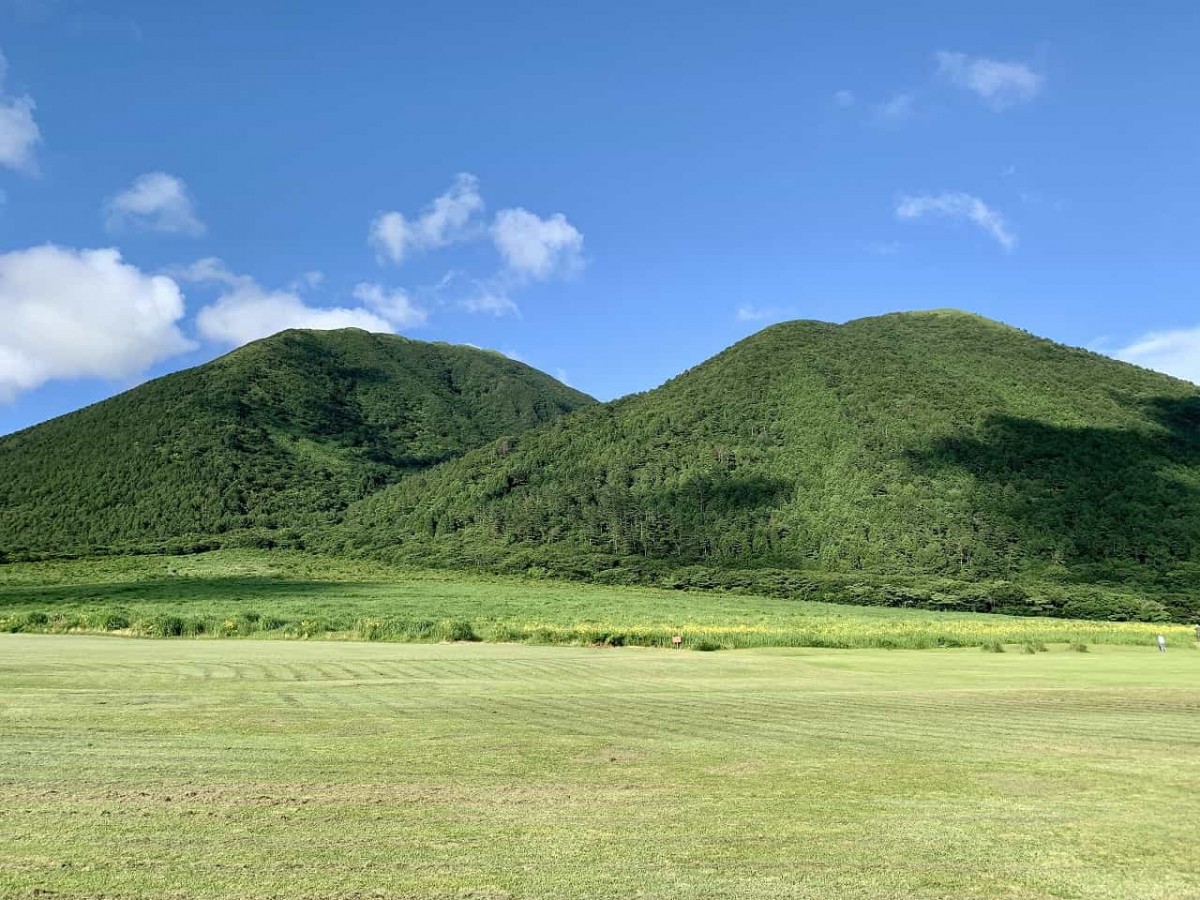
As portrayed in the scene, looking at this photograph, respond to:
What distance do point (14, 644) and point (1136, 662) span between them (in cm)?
3756

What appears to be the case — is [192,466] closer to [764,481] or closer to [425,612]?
[764,481]

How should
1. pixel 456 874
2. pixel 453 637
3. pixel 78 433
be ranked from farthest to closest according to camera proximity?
pixel 78 433 < pixel 453 637 < pixel 456 874

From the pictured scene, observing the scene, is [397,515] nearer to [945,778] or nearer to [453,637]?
[453,637]

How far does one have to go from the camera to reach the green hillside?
366 feet

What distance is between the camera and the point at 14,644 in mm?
29953

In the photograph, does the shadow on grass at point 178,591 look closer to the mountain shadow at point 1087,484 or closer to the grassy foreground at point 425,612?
the grassy foreground at point 425,612

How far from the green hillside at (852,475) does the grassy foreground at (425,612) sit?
24.5 m

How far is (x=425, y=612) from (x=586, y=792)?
5461cm

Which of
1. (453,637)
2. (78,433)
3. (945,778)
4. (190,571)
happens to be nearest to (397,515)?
(190,571)

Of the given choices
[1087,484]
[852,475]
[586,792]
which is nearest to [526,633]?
[586,792]

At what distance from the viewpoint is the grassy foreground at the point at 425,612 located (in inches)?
1606

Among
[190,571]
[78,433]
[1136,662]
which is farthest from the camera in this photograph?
[78,433]

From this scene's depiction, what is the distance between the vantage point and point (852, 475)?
128 meters

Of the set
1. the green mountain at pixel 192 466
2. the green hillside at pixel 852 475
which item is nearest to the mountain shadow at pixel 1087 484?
the green hillside at pixel 852 475
